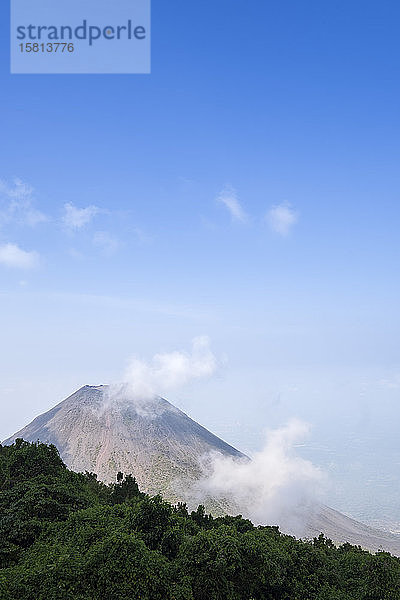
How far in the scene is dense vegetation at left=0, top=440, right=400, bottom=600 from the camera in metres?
18.5

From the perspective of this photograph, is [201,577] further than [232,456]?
No

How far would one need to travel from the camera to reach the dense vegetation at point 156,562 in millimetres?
18453

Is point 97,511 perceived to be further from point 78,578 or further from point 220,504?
point 220,504

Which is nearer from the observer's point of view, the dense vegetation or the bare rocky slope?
the dense vegetation

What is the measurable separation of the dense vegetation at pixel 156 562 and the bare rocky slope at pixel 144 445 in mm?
84483

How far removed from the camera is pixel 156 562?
19.6 m

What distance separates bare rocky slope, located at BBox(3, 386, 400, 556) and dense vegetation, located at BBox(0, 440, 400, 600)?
3326 inches

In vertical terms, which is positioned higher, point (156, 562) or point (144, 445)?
point (156, 562)

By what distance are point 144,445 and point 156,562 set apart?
11316 centimetres

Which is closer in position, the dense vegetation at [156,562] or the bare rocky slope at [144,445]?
the dense vegetation at [156,562]

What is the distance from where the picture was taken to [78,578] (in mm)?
18453

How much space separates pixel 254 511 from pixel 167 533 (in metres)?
95.5

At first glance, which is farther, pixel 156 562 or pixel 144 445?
pixel 144 445

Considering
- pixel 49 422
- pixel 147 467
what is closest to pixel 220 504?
pixel 147 467
